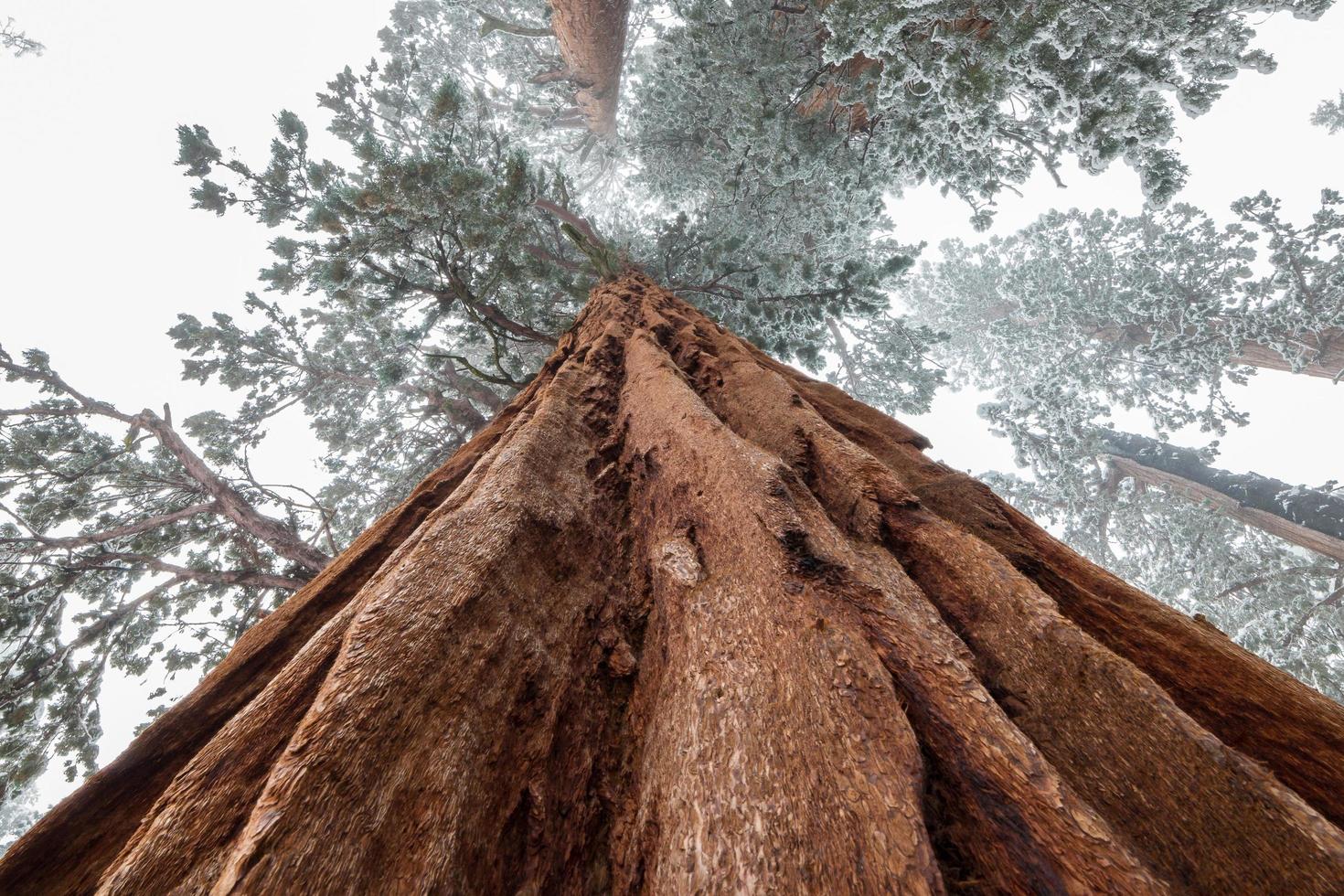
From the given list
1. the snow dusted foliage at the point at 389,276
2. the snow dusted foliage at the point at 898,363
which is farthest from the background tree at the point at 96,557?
the snow dusted foliage at the point at 898,363

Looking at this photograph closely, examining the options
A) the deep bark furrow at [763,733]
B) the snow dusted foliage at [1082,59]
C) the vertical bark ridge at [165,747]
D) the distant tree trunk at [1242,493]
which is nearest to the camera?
the deep bark furrow at [763,733]

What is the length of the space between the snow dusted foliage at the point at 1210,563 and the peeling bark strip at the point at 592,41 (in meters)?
11.5

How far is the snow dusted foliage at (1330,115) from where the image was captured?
39.4 ft

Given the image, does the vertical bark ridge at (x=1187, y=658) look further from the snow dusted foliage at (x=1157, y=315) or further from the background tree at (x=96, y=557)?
the snow dusted foliage at (x=1157, y=315)

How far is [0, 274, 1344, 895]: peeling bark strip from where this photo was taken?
73 centimetres

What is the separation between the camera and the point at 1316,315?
26.2 ft

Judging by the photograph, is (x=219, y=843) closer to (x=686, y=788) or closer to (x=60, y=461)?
(x=686, y=788)

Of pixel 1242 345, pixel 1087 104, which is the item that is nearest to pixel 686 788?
pixel 1087 104

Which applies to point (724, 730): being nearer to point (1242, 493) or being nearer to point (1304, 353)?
point (1304, 353)

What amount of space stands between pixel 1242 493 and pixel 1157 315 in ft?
12.7

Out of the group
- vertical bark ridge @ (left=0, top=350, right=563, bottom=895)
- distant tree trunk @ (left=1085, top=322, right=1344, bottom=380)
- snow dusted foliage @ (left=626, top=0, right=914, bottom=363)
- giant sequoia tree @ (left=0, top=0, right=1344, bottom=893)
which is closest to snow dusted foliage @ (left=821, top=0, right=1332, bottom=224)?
snow dusted foliage @ (left=626, top=0, right=914, bottom=363)

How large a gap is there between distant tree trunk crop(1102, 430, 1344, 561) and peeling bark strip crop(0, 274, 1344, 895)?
12.4 m

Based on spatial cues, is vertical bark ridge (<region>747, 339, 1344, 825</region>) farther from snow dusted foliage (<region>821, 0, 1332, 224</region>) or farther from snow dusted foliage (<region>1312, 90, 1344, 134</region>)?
snow dusted foliage (<region>1312, 90, 1344, 134</region>)

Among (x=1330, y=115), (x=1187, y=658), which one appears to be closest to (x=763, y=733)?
(x=1187, y=658)
